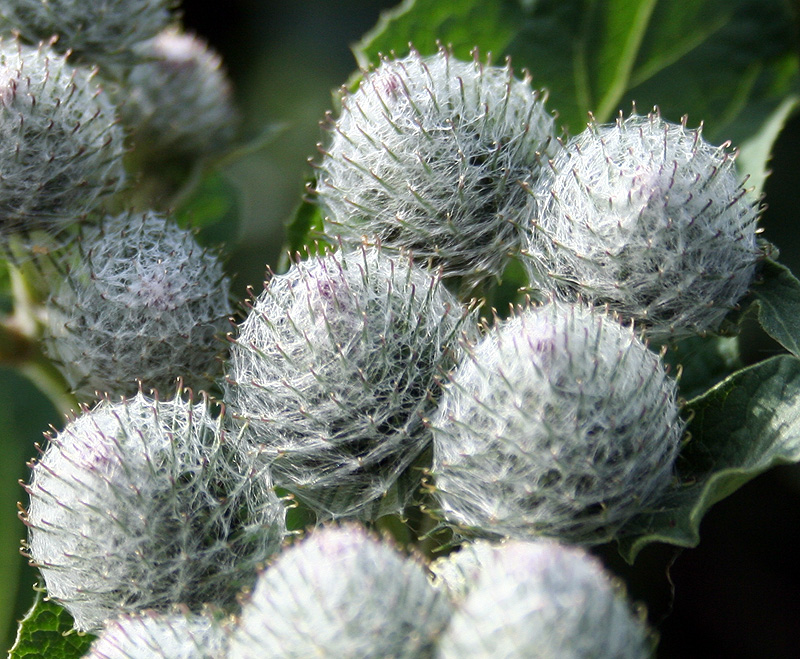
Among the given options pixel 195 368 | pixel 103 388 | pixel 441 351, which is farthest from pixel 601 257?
pixel 103 388

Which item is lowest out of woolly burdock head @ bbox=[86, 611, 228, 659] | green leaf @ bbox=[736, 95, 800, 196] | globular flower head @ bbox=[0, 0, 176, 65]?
woolly burdock head @ bbox=[86, 611, 228, 659]

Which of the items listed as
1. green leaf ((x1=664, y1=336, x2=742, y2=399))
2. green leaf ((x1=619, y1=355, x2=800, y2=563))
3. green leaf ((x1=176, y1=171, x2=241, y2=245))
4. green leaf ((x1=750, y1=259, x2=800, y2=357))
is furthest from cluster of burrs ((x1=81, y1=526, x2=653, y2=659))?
green leaf ((x1=176, y1=171, x2=241, y2=245))

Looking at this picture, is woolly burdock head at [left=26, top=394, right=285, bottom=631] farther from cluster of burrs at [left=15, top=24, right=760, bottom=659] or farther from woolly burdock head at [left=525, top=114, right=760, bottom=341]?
woolly burdock head at [left=525, top=114, right=760, bottom=341]

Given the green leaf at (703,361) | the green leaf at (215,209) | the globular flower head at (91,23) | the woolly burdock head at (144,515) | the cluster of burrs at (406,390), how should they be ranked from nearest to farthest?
the cluster of burrs at (406,390), the woolly burdock head at (144,515), the globular flower head at (91,23), the green leaf at (703,361), the green leaf at (215,209)

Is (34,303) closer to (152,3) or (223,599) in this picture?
(152,3)

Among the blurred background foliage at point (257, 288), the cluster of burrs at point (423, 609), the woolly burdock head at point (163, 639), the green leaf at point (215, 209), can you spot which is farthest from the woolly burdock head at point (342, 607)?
the green leaf at point (215, 209)

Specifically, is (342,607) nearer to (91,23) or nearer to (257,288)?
(91,23)

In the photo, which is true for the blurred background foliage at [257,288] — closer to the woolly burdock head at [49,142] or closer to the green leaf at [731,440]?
the green leaf at [731,440]
